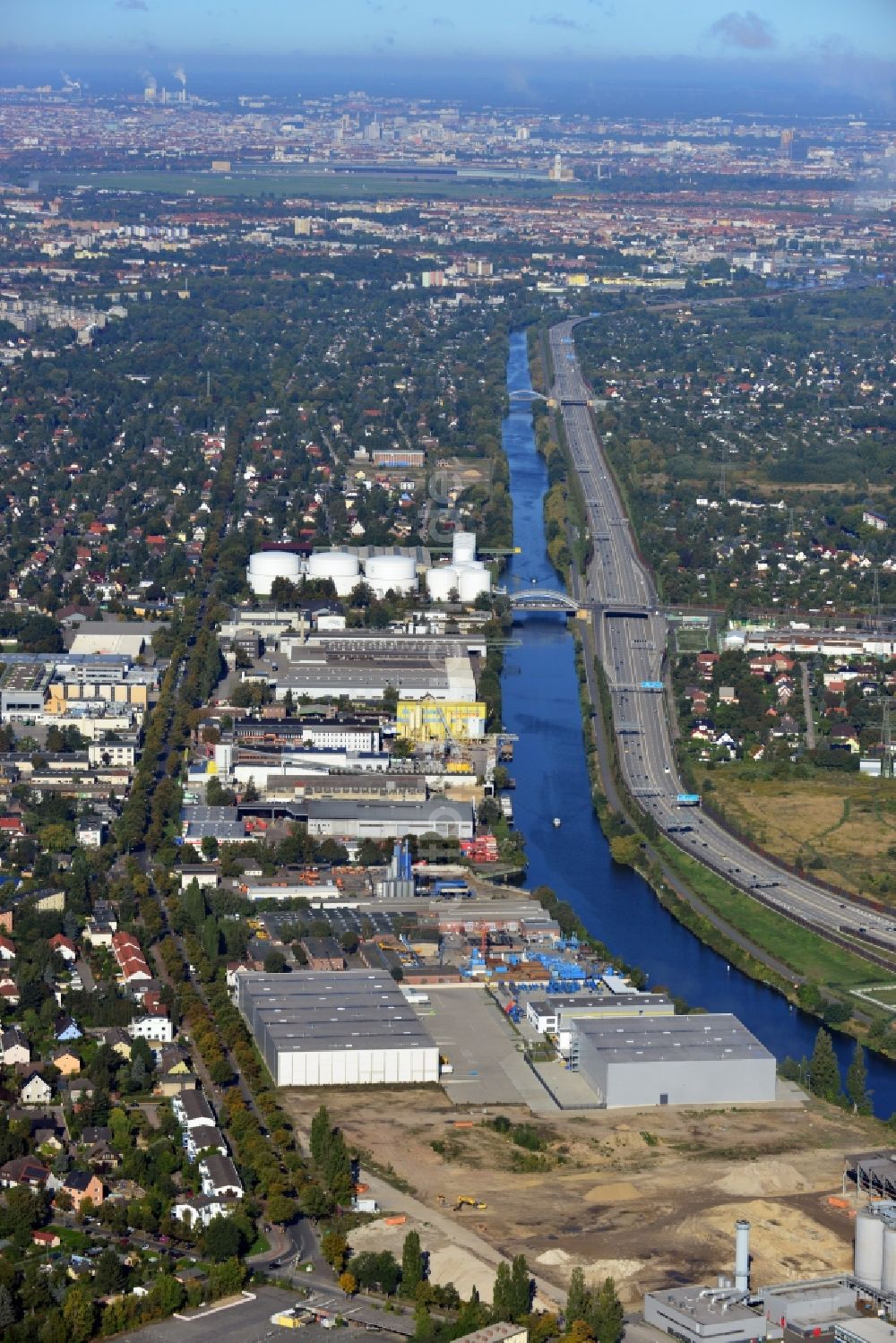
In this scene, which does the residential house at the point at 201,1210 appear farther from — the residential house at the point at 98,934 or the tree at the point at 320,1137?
the residential house at the point at 98,934

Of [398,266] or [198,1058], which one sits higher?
[398,266]

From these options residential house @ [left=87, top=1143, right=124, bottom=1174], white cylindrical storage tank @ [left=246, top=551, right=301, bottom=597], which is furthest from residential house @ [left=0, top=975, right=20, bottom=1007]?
white cylindrical storage tank @ [left=246, top=551, right=301, bottom=597]

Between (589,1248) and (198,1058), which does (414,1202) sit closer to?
(589,1248)

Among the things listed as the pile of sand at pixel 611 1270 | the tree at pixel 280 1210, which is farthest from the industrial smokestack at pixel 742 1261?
the tree at pixel 280 1210

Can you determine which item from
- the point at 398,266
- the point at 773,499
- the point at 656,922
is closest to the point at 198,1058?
the point at 656,922

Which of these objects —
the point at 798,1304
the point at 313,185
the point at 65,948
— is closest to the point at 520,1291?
the point at 798,1304

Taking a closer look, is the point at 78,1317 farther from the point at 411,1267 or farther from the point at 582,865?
the point at 582,865
